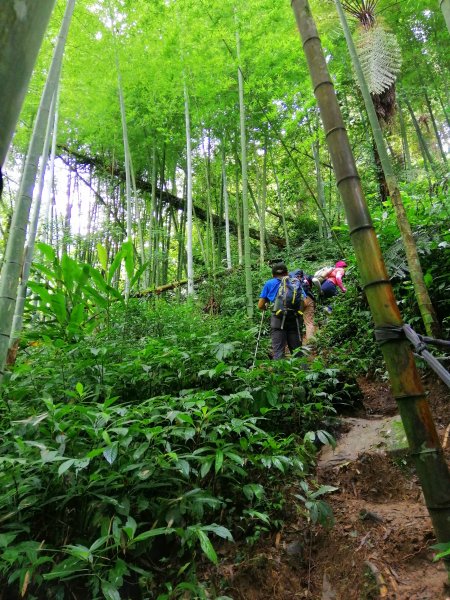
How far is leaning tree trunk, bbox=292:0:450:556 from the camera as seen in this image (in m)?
1.12

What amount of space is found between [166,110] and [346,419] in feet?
18.5

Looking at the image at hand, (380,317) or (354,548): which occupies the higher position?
(380,317)

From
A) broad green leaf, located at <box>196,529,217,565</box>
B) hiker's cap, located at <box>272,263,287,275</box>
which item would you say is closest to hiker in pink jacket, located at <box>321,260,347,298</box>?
hiker's cap, located at <box>272,263,287,275</box>

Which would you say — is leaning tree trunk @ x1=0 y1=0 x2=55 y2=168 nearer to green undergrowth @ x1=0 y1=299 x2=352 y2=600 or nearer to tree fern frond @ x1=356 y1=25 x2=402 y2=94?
green undergrowth @ x1=0 y1=299 x2=352 y2=600

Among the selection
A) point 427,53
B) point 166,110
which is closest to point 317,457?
point 166,110

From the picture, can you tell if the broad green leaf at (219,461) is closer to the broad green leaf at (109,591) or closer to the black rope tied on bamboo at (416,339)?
the broad green leaf at (109,591)

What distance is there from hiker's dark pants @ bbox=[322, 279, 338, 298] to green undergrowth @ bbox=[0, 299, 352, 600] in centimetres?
324

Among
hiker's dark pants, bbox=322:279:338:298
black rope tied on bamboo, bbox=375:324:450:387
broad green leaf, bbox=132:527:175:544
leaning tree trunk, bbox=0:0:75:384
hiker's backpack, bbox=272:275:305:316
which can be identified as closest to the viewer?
black rope tied on bamboo, bbox=375:324:450:387

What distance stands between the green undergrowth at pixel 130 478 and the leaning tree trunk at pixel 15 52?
3.83ft

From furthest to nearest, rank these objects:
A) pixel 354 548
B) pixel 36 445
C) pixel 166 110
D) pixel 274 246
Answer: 1. pixel 274 246
2. pixel 166 110
3. pixel 354 548
4. pixel 36 445

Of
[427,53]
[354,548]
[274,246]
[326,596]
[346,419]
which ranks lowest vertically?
[326,596]

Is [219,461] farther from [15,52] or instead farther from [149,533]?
[15,52]

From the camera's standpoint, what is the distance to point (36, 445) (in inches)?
56.2

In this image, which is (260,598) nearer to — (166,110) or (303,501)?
(303,501)
